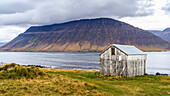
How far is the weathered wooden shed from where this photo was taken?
1405 inches

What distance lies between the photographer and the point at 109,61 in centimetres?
3794

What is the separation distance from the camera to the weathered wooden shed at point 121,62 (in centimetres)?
3569

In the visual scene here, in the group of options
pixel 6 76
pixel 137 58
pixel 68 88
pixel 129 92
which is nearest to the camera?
pixel 68 88

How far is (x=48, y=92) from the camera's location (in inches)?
699

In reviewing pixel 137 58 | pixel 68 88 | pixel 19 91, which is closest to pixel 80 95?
pixel 68 88

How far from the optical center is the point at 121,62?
36156 mm

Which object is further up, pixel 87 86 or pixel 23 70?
pixel 23 70

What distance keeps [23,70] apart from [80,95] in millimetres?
12164

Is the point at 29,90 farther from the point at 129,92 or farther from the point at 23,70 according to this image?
the point at 129,92

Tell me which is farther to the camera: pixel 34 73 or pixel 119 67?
pixel 119 67

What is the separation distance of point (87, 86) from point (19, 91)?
8797 millimetres

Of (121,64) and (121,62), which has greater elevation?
(121,62)

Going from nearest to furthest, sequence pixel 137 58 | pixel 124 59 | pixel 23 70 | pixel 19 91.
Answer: pixel 19 91 < pixel 23 70 < pixel 124 59 < pixel 137 58

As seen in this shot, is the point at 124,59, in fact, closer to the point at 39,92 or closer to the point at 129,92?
the point at 129,92
